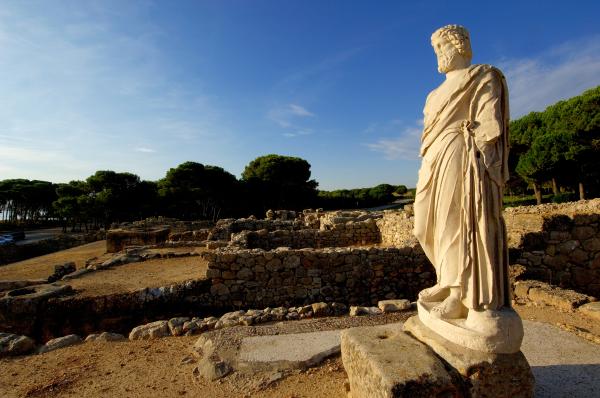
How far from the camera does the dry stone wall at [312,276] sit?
7.06 m

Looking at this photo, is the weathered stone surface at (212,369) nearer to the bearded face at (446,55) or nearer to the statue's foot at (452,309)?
the statue's foot at (452,309)

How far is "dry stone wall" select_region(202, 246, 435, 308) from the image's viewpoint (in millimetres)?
7059

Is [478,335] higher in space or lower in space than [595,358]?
higher

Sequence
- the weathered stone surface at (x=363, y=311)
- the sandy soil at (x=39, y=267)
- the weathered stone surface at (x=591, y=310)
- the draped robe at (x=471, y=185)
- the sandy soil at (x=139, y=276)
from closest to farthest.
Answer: the draped robe at (x=471, y=185)
the weathered stone surface at (x=591, y=310)
the weathered stone surface at (x=363, y=311)
the sandy soil at (x=139, y=276)
the sandy soil at (x=39, y=267)

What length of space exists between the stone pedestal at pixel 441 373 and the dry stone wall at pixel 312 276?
4682 millimetres

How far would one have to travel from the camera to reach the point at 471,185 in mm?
2295

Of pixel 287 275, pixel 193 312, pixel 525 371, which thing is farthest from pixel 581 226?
pixel 193 312

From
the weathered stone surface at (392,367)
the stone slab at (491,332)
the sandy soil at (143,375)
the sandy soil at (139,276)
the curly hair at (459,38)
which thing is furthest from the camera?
the sandy soil at (139,276)

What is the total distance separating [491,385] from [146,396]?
293 centimetres

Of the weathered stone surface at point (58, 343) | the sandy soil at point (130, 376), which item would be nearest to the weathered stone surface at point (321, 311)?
the sandy soil at point (130, 376)

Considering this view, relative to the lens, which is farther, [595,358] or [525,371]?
[595,358]

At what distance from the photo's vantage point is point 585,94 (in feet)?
73.8

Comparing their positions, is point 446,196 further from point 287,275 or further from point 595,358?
point 287,275

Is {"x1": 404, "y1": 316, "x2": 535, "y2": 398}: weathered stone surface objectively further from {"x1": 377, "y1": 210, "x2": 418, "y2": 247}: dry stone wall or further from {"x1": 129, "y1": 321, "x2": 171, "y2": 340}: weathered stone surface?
{"x1": 377, "y1": 210, "x2": 418, "y2": 247}: dry stone wall
